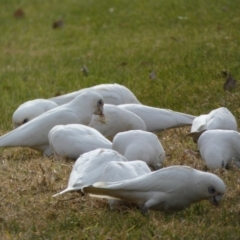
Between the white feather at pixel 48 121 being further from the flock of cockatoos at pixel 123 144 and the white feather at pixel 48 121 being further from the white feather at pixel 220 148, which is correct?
the white feather at pixel 220 148

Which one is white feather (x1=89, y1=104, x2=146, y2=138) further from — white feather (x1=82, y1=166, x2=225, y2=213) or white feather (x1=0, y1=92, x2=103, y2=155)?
white feather (x1=82, y1=166, x2=225, y2=213)

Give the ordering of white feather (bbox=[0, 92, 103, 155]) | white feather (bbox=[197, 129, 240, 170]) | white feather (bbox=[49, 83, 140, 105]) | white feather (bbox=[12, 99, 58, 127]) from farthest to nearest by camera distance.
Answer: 1. white feather (bbox=[49, 83, 140, 105])
2. white feather (bbox=[12, 99, 58, 127])
3. white feather (bbox=[0, 92, 103, 155])
4. white feather (bbox=[197, 129, 240, 170])

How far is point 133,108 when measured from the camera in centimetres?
613

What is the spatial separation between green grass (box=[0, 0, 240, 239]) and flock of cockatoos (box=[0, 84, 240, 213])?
98 mm

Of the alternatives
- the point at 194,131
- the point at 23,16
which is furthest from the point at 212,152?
the point at 23,16

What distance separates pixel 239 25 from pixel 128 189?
5.65 meters

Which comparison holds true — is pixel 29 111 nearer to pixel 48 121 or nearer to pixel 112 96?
pixel 48 121

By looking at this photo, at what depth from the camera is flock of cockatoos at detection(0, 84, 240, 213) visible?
4.00 metres

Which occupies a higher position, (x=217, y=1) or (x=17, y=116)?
(x=17, y=116)

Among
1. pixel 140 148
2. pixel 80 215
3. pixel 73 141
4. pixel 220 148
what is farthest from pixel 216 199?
pixel 73 141

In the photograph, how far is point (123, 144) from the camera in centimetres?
504

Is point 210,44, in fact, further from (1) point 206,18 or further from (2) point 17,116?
(2) point 17,116

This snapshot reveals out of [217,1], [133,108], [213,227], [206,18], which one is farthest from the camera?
[217,1]

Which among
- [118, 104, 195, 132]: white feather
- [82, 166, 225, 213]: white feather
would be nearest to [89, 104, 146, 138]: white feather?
[118, 104, 195, 132]: white feather
